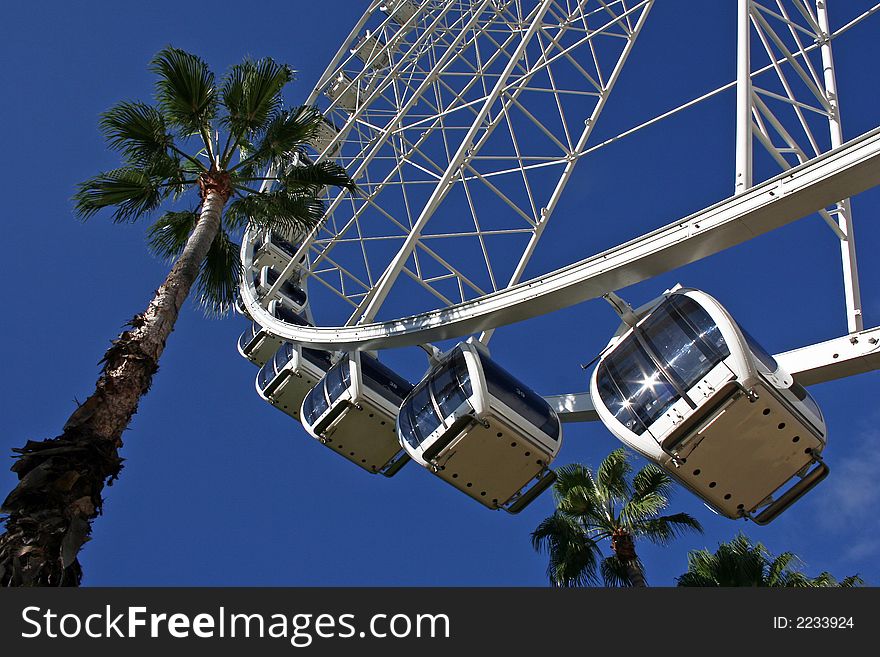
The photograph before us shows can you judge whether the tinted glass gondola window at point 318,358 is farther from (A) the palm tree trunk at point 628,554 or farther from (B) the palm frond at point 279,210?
(A) the palm tree trunk at point 628,554

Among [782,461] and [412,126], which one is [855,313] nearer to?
[782,461]

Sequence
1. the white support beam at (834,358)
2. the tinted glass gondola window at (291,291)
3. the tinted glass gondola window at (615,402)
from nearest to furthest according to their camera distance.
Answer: the white support beam at (834,358)
the tinted glass gondola window at (615,402)
the tinted glass gondola window at (291,291)

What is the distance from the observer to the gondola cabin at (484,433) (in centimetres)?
1222

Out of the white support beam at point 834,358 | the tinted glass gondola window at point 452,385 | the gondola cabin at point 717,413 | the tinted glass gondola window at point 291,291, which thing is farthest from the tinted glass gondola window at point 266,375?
the white support beam at point 834,358

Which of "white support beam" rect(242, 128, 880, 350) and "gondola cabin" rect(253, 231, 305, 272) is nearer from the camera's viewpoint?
"white support beam" rect(242, 128, 880, 350)

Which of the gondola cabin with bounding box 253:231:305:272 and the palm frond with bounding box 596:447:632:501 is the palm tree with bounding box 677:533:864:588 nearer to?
the palm frond with bounding box 596:447:632:501

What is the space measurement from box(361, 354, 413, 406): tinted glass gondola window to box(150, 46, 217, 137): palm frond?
175 inches

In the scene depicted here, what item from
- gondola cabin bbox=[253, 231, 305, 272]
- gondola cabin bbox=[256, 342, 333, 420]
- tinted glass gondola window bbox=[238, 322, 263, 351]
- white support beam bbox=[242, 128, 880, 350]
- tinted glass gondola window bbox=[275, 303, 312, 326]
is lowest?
white support beam bbox=[242, 128, 880, 350]

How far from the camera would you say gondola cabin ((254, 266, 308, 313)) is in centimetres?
2195

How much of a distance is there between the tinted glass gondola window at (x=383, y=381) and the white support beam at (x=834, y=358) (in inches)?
256

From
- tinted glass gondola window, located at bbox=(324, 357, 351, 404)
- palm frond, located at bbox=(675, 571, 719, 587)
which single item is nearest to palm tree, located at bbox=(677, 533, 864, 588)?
palm frond, located at bbox=(675, 571, 719, 587)

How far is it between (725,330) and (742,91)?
2.47m

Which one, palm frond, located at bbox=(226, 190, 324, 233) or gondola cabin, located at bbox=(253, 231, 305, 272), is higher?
gondola cabin, located at bbox=(253, 231, 305, 272)
